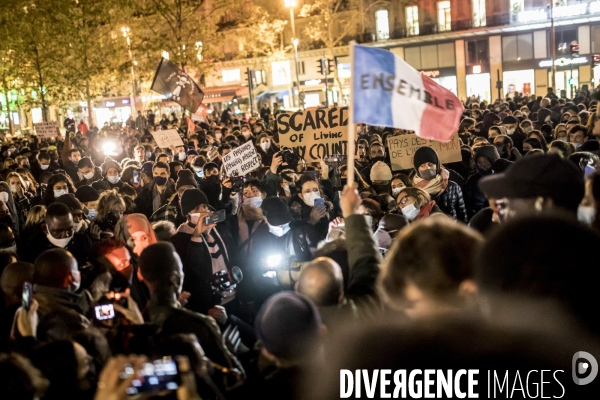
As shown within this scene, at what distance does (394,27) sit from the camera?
5538 cm

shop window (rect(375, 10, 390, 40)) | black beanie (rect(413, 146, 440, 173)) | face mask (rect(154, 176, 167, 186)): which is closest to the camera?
black beanie (rect(413, 146, 440, 173))

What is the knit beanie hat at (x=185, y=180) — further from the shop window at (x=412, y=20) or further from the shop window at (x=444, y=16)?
the shop window at (x=412, y=20)

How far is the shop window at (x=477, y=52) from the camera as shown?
5247 centimetres

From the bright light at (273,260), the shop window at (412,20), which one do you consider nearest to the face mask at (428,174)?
the bright light at (273,260)

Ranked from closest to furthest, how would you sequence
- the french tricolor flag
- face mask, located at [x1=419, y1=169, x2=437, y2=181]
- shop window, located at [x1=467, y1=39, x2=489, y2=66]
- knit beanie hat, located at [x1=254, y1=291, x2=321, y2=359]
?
knit beanie hat, located at [x1=254, y1=291, x2=321, y2=359] → the french tricolor flag → face mask, located at [x1=419, y1=169, x2=437, y2=181] → shop window, located at [x1=467, y1=39, x2=489, y2=66]

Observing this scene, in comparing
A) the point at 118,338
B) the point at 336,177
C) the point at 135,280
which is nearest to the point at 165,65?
the point at 336,177

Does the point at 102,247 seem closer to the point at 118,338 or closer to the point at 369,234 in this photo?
the point at 118,338

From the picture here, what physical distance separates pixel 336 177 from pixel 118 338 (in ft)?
20.2

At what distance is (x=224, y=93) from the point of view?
61.2 metres

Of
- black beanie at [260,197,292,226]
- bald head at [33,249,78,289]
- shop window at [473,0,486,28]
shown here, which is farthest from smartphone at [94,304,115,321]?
shop window at [473,0,486,28]

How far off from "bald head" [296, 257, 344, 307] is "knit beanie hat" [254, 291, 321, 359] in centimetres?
55

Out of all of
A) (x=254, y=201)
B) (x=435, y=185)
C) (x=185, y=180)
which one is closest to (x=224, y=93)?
(x=185, y=180)

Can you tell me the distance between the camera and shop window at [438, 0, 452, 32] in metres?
53.3

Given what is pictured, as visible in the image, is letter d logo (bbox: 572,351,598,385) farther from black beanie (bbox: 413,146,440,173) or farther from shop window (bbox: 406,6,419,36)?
shop window (bbox: 406,6,419,36)
